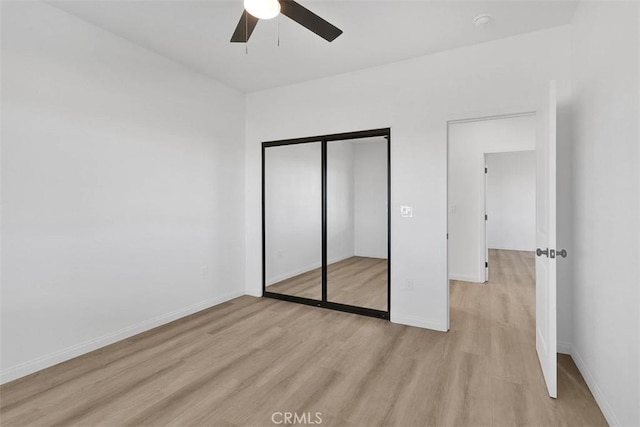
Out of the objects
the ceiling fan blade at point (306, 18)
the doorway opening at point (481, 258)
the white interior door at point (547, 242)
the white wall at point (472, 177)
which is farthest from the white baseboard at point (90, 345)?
the white wall at point (472, 177)

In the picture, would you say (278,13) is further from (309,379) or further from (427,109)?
(309,379)

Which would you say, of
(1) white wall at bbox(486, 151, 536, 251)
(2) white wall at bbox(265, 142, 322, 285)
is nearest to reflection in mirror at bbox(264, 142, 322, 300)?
(2) white wall at bbox(265, 142, 322, 285)

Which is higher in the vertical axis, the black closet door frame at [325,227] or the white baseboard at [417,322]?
the black closet door frame at [325,227]

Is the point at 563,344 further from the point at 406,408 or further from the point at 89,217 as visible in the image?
the point at 89,217

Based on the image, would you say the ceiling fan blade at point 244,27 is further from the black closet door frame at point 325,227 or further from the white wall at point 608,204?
the white wall at point 608,204

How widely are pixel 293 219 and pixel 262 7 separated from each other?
109 inches

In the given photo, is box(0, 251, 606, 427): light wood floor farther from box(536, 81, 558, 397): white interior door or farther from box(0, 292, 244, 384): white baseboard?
box(536, 81, 558, 397): white interior door

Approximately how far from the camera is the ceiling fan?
1.72m

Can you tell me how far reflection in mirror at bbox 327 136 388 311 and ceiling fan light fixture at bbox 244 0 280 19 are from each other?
6.70 feet

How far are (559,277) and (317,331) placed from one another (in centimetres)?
219

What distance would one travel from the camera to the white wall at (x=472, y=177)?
4930 mm

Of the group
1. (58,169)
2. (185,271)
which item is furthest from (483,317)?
(58,169)

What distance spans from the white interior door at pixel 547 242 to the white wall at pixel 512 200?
6545 millimetres

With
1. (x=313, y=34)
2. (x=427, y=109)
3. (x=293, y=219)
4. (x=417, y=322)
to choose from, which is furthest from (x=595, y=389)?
(x=313, y=34)
